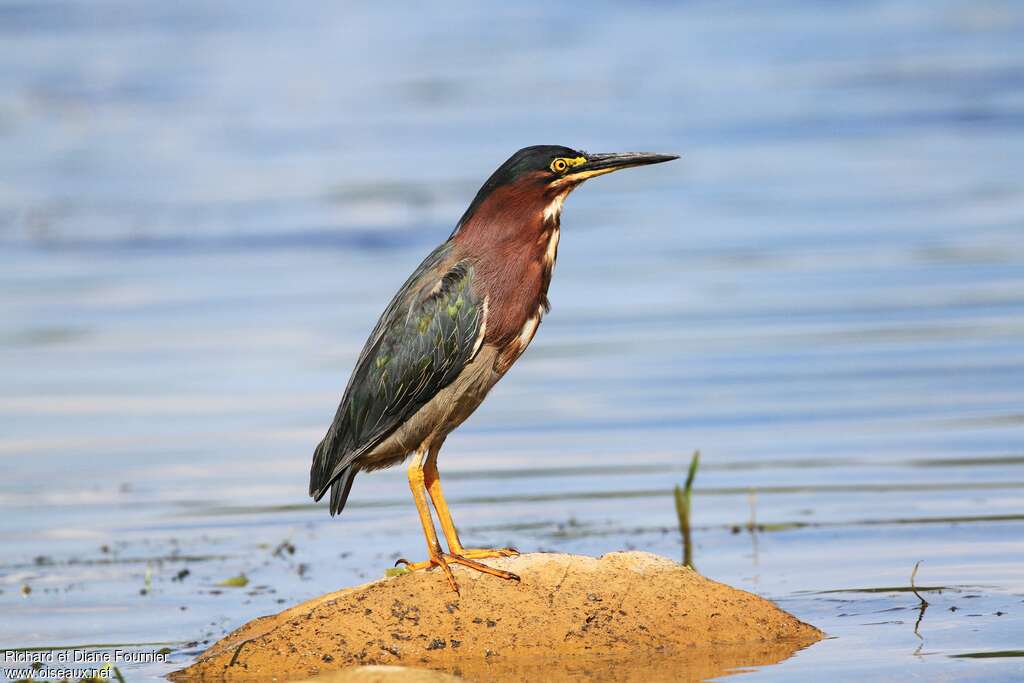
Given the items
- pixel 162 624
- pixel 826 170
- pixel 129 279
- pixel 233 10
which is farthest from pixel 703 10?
pixel 162 624

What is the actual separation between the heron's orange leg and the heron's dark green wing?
0.23 m

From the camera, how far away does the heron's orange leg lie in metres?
7.18

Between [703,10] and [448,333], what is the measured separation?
2326 cm

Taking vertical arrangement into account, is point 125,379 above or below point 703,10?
below

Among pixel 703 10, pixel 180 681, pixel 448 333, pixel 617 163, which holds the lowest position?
pixel 180 681

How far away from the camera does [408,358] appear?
7348mm

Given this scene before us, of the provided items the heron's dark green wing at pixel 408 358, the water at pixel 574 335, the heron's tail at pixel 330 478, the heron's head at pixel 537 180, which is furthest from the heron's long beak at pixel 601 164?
the water at pixel 574 335

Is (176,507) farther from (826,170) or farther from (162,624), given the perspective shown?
(826,170)

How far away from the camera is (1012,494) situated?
29.2 ft

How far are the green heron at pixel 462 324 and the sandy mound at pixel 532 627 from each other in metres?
0.22

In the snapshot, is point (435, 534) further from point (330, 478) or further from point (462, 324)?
point (462, 324)

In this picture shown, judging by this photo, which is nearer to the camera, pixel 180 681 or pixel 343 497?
pixel 180 681

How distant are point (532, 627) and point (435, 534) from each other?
546 mm

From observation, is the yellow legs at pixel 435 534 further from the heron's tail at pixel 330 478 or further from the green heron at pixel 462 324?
the heron's tail at pixel 330 478
